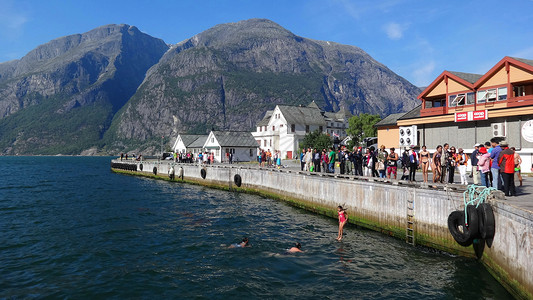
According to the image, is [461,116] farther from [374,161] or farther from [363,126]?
[363,126]

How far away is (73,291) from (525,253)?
14.4 metres

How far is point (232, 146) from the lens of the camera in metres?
69.9

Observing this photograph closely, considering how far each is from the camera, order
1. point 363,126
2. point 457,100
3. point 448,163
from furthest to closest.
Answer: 1. point 363,126
2. point 457,100
3. point 448,163

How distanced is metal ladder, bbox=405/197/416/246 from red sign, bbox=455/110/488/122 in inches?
817

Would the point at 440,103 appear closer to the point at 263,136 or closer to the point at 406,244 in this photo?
the point at 406,244

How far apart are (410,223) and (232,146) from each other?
56170 millimetres

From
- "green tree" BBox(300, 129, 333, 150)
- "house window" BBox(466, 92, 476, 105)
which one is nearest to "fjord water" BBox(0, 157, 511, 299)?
"house window" BBox(466, 92, 476, 105)

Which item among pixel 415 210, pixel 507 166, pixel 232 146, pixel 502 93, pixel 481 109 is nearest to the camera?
pixel 507 166

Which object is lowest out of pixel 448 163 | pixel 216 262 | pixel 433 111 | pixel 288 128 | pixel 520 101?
pixel 216 262

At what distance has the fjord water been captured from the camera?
11.3 meters

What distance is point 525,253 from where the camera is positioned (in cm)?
897

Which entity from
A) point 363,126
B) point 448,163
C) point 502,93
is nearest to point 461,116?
point 502,93

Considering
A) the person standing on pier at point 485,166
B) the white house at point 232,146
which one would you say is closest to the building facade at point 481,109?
the person standing on pier at point 485,166

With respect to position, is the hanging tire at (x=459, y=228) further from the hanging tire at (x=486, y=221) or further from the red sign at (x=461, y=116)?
the red sign at (x=461, y=116)
